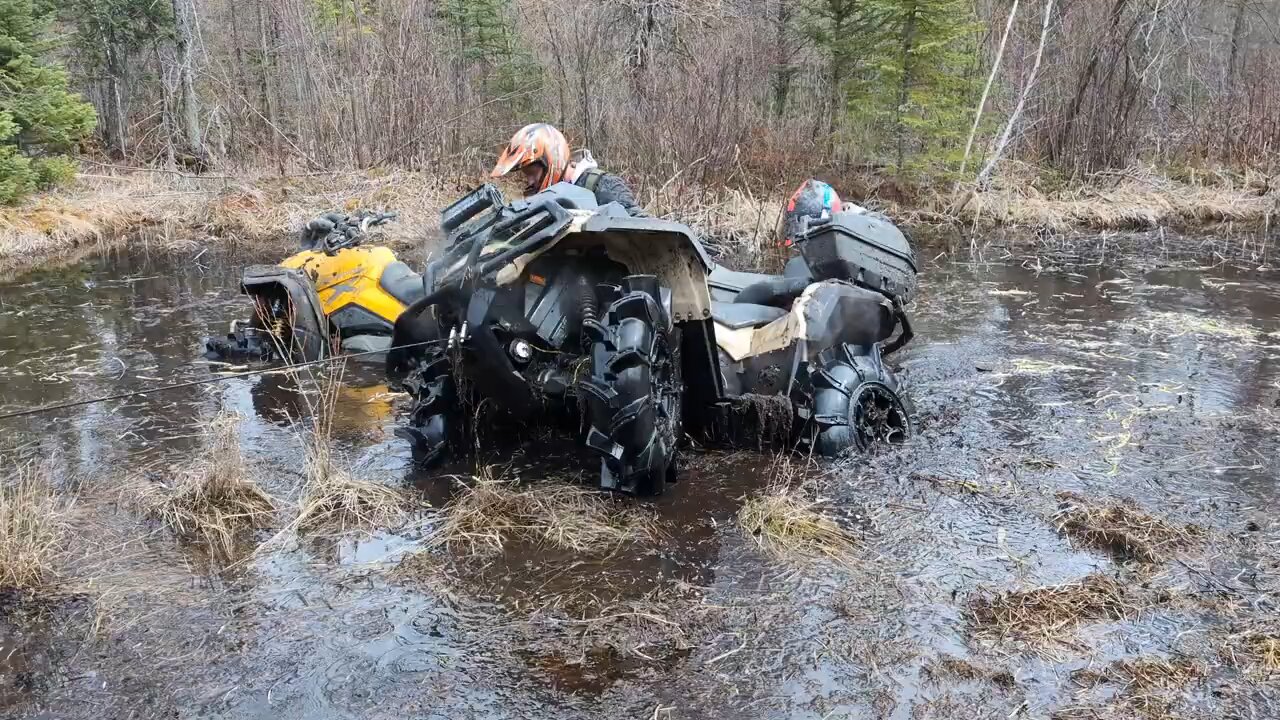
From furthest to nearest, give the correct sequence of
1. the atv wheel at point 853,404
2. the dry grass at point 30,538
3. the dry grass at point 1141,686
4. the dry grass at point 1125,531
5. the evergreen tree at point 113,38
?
the evergreen tree at point 113,38 → the atv wheel at point 853,404 → the dry grass at point 1125,531 → the dry grass at point 30,538 → the dry grass at point 1141,686

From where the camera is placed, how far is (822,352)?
5715 millimetres

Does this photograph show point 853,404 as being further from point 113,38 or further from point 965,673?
point 113,38

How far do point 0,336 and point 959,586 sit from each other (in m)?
8.40

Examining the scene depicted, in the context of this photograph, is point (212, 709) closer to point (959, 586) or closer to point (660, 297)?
point (660, 297)

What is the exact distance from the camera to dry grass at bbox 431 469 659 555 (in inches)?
179

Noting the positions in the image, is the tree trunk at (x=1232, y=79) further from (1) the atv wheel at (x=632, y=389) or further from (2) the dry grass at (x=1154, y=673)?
(2) the dry grass at (x=1154, y=673)

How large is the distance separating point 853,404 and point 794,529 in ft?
4.13

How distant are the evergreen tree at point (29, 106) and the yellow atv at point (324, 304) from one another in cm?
826

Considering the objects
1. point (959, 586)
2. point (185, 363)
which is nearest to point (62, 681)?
point (959, 586)

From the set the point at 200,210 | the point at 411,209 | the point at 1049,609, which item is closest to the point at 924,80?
the point at 411,209

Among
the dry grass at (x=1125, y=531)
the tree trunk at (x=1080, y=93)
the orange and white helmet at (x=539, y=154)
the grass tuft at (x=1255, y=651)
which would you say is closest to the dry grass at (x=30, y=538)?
the orange and white helmet at (x=539, y=154)

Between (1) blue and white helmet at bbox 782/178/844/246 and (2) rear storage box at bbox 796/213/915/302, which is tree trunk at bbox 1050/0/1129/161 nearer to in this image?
(1) blue and white helmet at bbox 782/178/844/246

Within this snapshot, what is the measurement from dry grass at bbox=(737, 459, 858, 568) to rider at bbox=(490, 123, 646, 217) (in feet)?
6.92

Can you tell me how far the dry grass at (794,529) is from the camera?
4.43 meters
